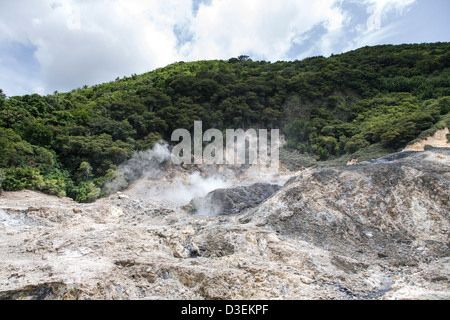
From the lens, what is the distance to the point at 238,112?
34000 millimetres

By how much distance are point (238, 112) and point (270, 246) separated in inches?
1047

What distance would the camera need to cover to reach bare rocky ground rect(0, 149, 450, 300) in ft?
21.4

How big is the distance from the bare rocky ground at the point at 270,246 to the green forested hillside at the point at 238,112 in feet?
23.4

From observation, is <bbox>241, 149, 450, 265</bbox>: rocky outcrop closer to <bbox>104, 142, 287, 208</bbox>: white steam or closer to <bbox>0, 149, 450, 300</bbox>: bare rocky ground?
<bbox>0, 149, 450, 300</bbox>: bare rocky ground

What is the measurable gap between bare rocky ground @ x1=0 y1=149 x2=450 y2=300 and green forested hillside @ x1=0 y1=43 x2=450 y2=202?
23.4 ft

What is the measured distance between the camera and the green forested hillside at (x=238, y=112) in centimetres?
2103

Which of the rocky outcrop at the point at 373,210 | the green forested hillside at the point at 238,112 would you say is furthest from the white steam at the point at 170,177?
the rocky outcrop at the point at 373,210

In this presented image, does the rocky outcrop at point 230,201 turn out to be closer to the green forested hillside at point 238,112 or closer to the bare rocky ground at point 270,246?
the bare rocky ground at point 270,246

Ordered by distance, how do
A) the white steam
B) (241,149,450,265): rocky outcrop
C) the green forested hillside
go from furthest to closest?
the white steam → the green forested hillside → (241,149,450,265): rocky outcrop

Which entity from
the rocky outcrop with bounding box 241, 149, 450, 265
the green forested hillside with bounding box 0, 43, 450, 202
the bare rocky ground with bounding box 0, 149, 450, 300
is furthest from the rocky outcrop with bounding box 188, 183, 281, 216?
the green forested hillside with bounding box 0, 43, 450, 202

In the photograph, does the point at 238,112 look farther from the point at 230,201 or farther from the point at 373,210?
Result: the point at 373,210

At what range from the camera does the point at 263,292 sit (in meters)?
6.38

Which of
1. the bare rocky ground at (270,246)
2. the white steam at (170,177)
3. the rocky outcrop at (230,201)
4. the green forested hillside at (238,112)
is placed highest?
the green forested hillside at (238,112)
